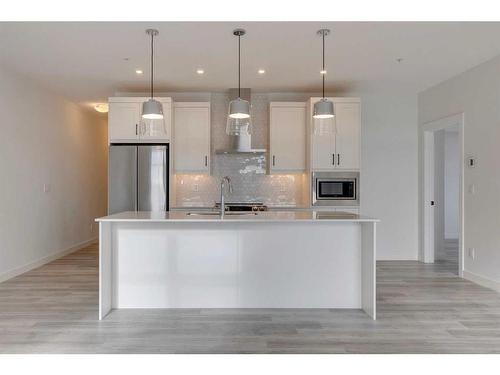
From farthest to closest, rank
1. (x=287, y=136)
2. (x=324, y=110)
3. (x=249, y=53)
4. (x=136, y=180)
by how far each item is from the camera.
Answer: (x=287, y=136) → (x=136, y=180) → (x=249, y=53) → (x=324, y=110)

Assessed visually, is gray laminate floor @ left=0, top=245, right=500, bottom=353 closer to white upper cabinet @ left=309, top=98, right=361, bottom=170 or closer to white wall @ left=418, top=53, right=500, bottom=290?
white wall @ left=418, top=53, right=500, bottom=290

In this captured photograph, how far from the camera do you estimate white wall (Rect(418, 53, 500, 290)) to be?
4273 millimetres

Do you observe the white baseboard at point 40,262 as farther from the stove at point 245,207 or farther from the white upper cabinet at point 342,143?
the white upper cabinet at point 342,143

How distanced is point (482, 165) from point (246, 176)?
3146 mm

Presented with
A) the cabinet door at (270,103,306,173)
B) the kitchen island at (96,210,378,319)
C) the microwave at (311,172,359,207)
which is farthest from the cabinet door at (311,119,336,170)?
the kitchen island at (96,210,378,319)

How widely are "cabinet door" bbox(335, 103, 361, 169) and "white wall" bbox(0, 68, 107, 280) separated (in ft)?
14.0

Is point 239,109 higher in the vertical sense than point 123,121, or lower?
lower

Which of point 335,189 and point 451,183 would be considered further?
point 451,183

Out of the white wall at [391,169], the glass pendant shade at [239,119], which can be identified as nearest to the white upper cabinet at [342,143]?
the white wall at [391,169]

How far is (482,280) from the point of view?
4.45m

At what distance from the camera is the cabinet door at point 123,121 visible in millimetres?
5395

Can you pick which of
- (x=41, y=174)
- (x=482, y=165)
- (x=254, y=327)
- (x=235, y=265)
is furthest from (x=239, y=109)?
(x=41, y=174)

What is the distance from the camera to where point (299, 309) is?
11.6 feet

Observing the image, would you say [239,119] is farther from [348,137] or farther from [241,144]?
[348,137]
